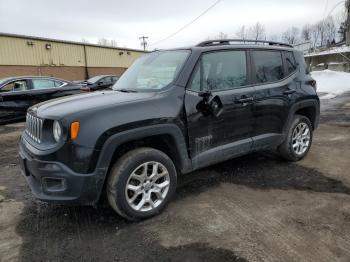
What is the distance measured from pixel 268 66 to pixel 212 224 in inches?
100

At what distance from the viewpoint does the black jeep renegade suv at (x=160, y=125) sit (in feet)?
10.1

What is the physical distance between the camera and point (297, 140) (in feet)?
17.4

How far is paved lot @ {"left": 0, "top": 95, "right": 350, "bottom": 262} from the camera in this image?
2.89m

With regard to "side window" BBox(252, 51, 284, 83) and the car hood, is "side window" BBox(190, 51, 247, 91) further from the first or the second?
the car hood

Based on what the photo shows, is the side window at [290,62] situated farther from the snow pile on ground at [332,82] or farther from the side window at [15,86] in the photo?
the snow pile on ground at [332,82]

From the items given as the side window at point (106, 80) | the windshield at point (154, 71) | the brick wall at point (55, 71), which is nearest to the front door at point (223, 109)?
the windshield at point (154, 71)

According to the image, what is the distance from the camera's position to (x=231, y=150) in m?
4.20

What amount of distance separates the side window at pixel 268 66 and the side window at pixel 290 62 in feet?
0.45

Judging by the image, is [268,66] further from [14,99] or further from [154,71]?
[14,99]

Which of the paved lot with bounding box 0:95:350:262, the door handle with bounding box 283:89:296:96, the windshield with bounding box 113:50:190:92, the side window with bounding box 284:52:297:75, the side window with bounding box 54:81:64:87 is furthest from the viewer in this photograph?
the side window with bounding box 54:81:64:87

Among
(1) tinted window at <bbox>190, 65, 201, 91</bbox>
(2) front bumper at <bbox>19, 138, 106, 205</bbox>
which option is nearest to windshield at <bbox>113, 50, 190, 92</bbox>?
(1) tinted window at <bbox>190, 65, 201, 91</bbox>

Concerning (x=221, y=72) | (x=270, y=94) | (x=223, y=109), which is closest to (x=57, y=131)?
(x=223, y=109)

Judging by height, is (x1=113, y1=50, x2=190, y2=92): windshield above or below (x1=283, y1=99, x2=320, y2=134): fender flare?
above

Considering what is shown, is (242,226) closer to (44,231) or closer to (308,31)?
(44,231)
